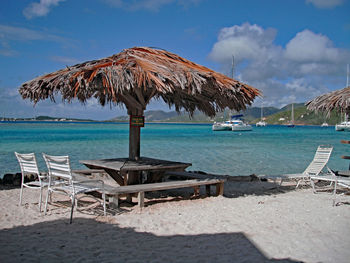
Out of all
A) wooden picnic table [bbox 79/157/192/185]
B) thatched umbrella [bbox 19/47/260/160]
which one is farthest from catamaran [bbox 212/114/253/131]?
wooden picnic table [bbox 79/157/192/185]

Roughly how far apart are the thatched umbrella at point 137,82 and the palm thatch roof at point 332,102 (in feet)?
8.78

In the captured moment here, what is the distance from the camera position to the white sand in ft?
10.4

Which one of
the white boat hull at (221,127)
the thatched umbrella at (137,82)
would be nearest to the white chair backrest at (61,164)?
the thatched umbrella at (137,82)

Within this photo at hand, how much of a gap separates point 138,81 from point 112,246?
99.5 inches

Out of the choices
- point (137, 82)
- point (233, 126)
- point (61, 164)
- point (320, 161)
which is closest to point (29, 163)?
point (61, 164)

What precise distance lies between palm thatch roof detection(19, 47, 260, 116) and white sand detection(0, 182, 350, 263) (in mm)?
1810

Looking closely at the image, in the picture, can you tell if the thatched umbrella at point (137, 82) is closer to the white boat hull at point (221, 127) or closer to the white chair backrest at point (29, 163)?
the white chair backrest at point (29, 163)

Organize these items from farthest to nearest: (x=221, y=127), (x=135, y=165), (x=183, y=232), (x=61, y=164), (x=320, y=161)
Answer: (x=221, y=127) → (x=320, y=161) → (x=135, y=165) → (x=61, y=164) → (x=183, y=232)

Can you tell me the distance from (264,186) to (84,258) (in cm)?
545

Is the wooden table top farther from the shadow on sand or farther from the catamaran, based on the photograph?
the catamaran

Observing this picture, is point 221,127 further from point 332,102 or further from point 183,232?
point 183,232

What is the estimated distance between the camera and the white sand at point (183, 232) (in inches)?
124

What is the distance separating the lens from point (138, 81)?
5043 millimetres

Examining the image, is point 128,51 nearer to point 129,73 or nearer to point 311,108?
point 129,73
